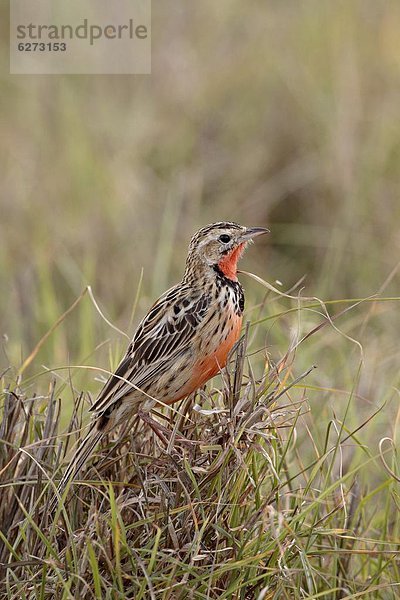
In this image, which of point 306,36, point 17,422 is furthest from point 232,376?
point 306,36

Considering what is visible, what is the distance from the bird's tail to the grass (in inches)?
1.7

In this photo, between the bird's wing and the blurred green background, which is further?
the blurred green background

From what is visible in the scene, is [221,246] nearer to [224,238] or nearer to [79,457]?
[224,238]

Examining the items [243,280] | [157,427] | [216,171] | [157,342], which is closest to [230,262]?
[157,342]

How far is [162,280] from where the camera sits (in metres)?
7.06

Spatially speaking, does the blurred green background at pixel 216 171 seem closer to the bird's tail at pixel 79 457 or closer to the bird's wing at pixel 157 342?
the bird's wing at pixel 157 342

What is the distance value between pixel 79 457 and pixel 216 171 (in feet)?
17.2

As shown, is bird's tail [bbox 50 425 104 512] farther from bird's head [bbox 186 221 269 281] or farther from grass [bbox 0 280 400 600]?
bird's head [bbox 186 221 269 281]

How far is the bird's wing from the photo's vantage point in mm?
4168

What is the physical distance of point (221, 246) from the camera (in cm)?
449

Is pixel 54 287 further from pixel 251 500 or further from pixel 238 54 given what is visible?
pixel 251 500

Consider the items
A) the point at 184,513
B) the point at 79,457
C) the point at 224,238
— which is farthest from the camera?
the point at 224,238

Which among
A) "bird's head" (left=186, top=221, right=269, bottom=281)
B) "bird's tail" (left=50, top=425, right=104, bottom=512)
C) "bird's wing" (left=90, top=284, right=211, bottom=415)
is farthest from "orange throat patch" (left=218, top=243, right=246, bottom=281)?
"bird's tail" (left=50, top=425, right=104, bottom=512)

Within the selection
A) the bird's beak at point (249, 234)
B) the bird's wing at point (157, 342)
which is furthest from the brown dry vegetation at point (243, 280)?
the bird's beak at point (249, 234)
